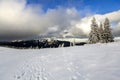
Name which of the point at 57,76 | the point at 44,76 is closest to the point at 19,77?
the point at 44,76

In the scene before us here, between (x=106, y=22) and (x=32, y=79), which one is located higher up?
(x=106, y=22)

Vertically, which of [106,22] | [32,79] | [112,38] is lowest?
[32,79]

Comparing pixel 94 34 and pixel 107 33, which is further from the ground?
pixel 107 33

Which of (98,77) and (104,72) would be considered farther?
(104,72)

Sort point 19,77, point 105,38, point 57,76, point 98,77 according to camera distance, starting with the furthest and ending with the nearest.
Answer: point 105,38 < point 19,77 < point 57,76 < point 98,77

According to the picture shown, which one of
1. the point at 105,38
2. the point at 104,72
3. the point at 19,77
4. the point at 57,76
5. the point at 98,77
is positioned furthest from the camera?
the point at 105,38

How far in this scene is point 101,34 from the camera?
6488 centimetres

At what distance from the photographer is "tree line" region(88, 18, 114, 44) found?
2527 inches

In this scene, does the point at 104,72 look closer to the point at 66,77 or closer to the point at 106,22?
the point at 66,77

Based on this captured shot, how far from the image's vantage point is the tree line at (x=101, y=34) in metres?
64.2

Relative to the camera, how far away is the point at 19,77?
13359 mm

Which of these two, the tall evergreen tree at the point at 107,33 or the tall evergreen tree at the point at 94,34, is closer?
the tall evergreen tree at the point at 94,34

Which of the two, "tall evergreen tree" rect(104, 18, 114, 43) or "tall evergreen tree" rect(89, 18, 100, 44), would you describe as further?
"tall evergreen tree" rect(104, 18, 114, 43)

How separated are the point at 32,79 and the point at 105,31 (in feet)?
182
